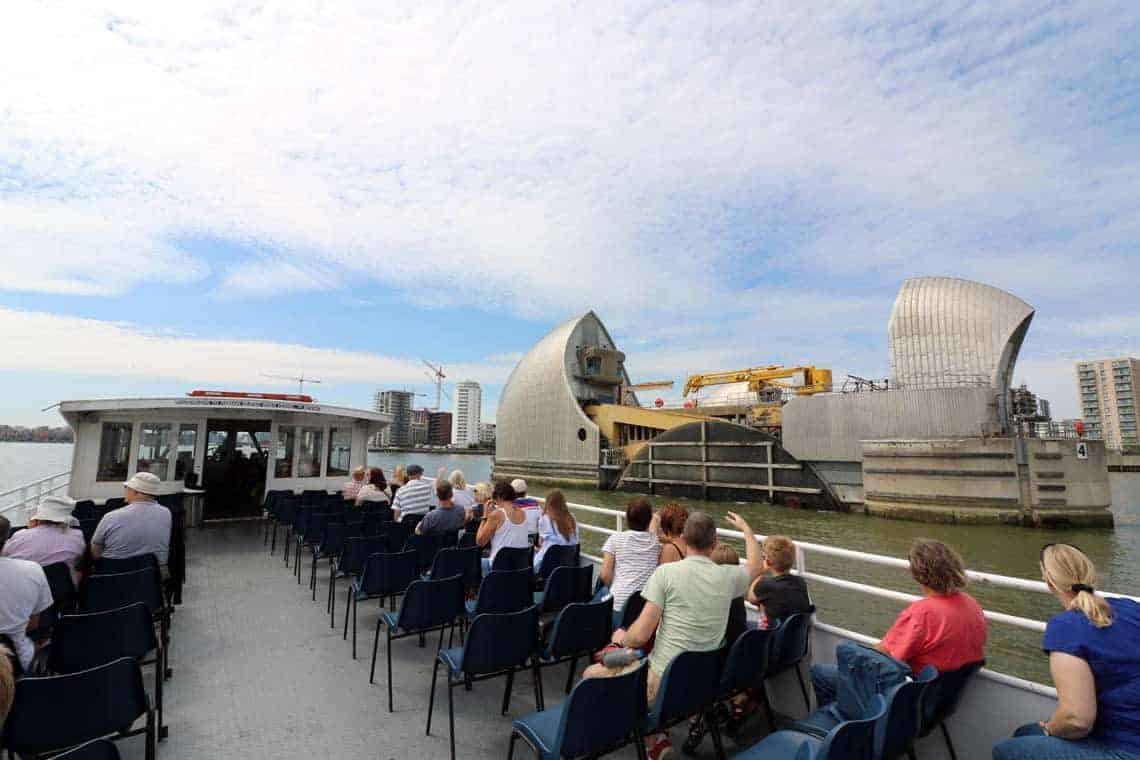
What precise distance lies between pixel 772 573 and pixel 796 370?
41.7m

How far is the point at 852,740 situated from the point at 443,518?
474 centimetres

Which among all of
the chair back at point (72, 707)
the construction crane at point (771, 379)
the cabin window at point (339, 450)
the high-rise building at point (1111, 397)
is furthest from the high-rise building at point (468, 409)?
the chair back at point (72, 707)

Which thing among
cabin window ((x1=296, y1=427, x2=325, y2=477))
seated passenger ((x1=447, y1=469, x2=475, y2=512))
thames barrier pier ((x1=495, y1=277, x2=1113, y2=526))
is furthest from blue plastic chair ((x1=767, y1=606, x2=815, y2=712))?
thames barrier pier ((x1=495, y1=277, x2=1113, y2=526))

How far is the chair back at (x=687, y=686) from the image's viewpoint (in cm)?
251

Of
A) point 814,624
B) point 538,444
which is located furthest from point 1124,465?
point 814,624

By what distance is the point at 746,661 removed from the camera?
9.71ft

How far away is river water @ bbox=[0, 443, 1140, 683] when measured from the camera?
349 inches

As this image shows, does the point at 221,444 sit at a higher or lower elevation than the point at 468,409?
lower

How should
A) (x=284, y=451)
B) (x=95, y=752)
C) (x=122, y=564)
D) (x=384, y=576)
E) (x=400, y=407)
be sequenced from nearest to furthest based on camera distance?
(x=95, y=752) < (x=122, y=564) < (x=384, y=576) < (x=284, y=451) < (x=400, y=407)

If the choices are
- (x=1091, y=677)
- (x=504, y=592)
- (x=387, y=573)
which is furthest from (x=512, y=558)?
(x=1091, y=677)

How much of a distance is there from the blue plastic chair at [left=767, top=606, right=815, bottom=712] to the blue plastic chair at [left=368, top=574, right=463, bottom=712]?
2170 millimetres

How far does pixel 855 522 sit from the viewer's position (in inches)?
858

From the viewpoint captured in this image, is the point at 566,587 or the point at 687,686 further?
the point at 566,587

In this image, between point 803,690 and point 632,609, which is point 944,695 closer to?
point 803,690
